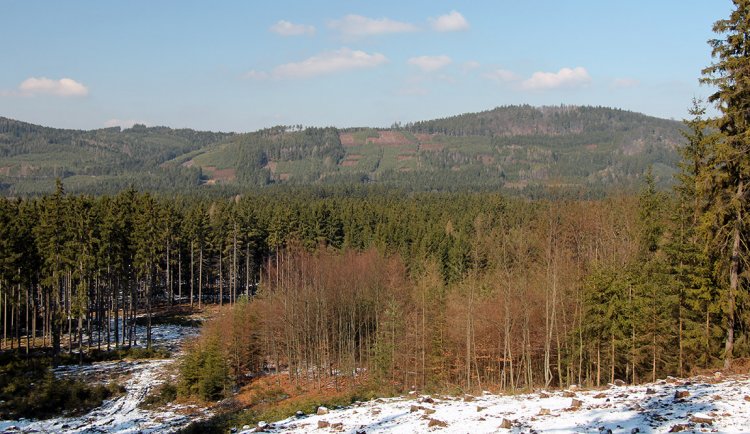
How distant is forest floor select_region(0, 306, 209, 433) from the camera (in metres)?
27.6

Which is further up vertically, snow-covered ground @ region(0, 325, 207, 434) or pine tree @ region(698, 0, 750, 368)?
pine tree @ region(698, 0, 750, 368)

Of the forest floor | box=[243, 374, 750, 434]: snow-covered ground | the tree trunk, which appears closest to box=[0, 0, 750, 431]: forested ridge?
the tree trunk

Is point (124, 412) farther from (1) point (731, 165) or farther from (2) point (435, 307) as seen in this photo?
(1) point (731, 165)

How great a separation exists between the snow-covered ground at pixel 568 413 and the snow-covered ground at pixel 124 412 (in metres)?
13.1

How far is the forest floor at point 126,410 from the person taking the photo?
27578mm

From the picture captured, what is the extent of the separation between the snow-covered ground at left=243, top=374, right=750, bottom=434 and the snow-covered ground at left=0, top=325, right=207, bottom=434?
13.1 meters

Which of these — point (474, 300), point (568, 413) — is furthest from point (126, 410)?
point (568, 413)

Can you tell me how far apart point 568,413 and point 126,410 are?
27065 mm

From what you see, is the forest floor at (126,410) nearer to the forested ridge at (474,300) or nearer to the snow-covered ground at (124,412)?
the snow-covered ground at (124,412)

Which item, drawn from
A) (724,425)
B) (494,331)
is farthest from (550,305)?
(724,425)

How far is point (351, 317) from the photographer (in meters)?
42.9

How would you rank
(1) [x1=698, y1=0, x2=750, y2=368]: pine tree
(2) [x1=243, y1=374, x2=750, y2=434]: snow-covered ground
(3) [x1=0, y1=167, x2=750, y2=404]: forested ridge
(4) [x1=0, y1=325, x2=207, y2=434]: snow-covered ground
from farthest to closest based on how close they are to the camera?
(3) [x1=0, y1=167, x2=750, y2=404]: forested ridge, (4) [x1=0, y1=325, x2=207, y2=434]: snow-covered ground, (1) [x1=698, y1=0, x2=750, y2=368]: pine tree, (2) [x1=243, y1=374, x2=750, y2=434]: snow-covered ground

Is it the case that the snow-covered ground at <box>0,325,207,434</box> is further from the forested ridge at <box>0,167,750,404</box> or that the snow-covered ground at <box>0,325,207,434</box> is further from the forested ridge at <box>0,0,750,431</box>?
the forested ridge at <box>0,167,750,404</box>

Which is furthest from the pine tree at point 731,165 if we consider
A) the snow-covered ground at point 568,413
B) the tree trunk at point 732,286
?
the snow-covered ground at point 568,413
